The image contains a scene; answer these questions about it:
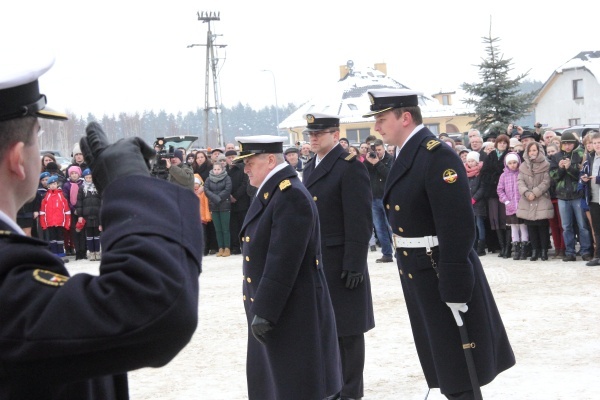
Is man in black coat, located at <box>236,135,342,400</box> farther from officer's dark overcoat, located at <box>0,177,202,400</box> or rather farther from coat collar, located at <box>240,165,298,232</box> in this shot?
officer's dark overcoat, located at <box>0,177,202,400</box>

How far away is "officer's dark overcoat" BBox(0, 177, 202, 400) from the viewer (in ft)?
4.79

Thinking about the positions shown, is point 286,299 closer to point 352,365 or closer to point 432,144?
point 432,144

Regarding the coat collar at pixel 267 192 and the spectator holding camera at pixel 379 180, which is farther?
the spectator holding camera at pixel 379 180

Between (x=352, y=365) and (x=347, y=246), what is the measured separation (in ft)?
2.73

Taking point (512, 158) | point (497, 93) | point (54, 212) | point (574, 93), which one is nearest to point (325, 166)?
point (512, 158)

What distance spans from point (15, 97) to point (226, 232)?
14.5 m

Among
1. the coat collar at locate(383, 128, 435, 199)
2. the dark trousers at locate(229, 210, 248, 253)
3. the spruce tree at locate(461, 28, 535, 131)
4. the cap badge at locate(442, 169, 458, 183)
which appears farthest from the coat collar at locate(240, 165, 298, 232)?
the spruce tree at locate(461, 28, 535, 131)

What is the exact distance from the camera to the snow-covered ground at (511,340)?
632 cm

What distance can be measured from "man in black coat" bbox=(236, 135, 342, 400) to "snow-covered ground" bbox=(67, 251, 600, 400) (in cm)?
139

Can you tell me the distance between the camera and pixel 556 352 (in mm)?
7105

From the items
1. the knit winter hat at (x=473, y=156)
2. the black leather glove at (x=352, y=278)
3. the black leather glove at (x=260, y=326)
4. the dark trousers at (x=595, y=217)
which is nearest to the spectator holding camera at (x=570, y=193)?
the dark trousers at (x=595, y=217)

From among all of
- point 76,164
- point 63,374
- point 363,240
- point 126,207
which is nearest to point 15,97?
point 126,207

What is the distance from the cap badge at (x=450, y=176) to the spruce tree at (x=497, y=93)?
60.5 ft

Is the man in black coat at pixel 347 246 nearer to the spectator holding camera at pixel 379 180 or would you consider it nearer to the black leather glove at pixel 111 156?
the black leather glove at pixel 111 156
